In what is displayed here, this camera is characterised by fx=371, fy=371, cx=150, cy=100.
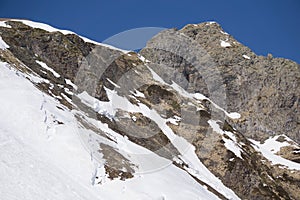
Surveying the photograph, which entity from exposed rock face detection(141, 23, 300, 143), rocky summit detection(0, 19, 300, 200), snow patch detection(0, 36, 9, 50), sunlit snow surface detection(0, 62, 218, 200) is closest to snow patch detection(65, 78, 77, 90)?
rocky summit detection(0, 19, 300, 200)

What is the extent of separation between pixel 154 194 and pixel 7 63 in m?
24.8

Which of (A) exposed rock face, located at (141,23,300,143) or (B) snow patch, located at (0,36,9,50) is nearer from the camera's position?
(B) snow patch, located at (0,36,9,50)

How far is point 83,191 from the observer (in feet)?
85.1

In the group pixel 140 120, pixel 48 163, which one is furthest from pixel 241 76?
pixel 48 163

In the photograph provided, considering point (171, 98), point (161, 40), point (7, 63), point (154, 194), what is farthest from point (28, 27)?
point (161, 40)

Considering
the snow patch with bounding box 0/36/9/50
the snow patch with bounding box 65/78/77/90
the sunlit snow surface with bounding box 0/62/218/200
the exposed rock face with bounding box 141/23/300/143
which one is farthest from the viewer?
the exposed rock face with bounding box 141/23/300/143

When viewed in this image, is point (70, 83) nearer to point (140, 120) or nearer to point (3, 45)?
point (3, 45)

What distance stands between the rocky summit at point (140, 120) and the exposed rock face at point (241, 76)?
1.26ft

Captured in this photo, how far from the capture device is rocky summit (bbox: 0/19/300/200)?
28.5 m

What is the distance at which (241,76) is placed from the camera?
13638cm

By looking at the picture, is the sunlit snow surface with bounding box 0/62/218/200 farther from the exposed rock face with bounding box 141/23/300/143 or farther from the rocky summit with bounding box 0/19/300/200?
the exposed rock face with bounding box 141/23/300/143

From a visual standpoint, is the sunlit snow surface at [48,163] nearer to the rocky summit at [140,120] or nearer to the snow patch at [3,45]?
the rocky summit at [140,120]

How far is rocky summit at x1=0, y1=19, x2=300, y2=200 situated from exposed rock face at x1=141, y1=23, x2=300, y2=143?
0.39 metres

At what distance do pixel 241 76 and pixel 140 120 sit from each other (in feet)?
286
